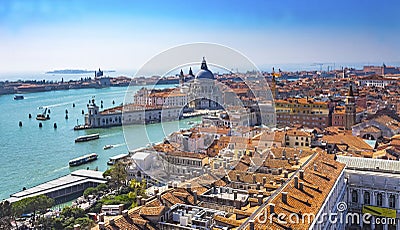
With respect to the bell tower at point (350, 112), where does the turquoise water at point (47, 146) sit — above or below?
below

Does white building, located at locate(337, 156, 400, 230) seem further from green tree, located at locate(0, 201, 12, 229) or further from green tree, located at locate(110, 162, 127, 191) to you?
green tree, located at locate(0, 201, 12, 229)

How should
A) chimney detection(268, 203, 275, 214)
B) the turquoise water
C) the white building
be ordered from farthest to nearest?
the turquoise water, the white building, chimney detection(268, 203, 275, 214)

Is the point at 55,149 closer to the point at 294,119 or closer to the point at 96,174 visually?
the point at 96,174

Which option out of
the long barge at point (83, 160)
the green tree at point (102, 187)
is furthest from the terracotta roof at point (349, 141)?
the long barge at point (83, 160)

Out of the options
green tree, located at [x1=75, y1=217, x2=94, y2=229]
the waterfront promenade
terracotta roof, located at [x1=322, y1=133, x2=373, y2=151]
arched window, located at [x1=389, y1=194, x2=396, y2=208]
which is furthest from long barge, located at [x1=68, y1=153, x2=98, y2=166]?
arched window, located at [x1=389, y1=194, x2=396, y2=208]

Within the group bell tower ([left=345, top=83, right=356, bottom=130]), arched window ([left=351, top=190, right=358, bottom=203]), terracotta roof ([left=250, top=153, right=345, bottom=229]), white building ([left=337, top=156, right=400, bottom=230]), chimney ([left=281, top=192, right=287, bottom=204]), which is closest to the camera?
terracotta roof ([left=250, top=153, right=345, bottom=229])

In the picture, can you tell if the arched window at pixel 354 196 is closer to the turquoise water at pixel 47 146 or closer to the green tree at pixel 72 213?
the green tree at pixel 72 213

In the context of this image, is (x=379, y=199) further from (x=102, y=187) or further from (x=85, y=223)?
(x=102, y=187)

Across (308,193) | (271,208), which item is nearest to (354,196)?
(308,193)

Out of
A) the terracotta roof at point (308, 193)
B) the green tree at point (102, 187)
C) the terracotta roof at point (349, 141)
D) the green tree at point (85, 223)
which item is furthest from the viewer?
the terracotta roof at point (349, 141)

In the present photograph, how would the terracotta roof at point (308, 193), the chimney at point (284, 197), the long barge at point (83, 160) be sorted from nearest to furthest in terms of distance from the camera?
1. the terracotta roof at point (308, 193)
2. the chimney at point (284, 197)
3. the long barge at point (83, 160)

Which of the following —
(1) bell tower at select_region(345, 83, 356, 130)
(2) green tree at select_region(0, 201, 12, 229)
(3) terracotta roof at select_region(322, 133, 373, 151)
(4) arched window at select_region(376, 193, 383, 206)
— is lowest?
(2) green tree at select_region(0, 201, 12, 229)
